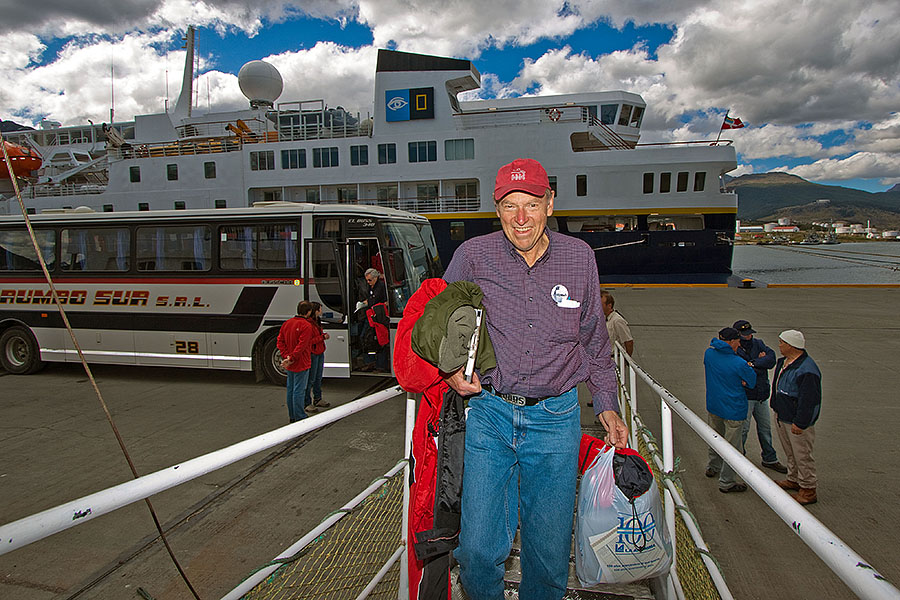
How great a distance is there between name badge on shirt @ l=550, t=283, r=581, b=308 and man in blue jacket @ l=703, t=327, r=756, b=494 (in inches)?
136

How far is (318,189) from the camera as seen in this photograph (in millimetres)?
26109

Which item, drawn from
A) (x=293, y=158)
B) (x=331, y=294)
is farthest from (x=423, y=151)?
(x=331, y=294)

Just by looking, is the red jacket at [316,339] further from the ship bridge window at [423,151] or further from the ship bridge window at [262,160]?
the ship bridge window at [262,160]

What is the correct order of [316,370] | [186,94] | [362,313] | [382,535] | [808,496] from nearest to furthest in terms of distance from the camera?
[382,535], [808,496], [316,370], [362,313], [186,94]

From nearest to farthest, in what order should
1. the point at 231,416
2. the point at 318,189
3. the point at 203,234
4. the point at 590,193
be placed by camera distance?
the point at 231,416, the point at 203,234, the point at 590,193, the point at 318,189

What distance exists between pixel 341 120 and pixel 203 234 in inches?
819

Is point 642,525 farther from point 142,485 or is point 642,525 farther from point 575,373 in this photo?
point 142,485

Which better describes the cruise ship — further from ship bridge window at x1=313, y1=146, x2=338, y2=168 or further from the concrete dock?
the concrete dock

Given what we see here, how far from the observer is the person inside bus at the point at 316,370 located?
6.60 meters

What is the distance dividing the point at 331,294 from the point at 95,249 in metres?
4.44

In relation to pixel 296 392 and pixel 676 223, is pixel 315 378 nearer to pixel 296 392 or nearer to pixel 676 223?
pixel 296 392

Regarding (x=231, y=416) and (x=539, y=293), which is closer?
(x=539, y=293)

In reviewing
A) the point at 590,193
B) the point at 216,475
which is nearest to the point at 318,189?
the point at 590,193

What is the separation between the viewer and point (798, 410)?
4324 millimetres
